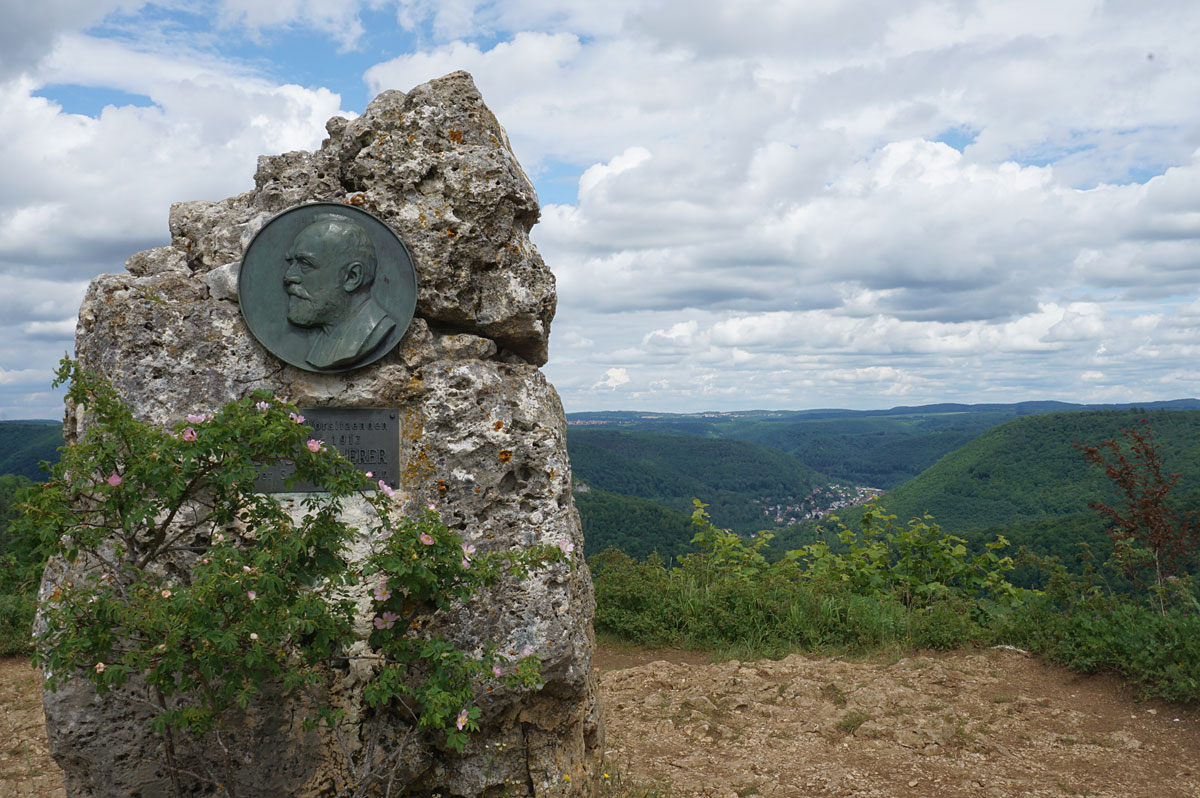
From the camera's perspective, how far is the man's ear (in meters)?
4.13

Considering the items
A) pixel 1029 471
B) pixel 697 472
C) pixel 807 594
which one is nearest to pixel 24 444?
pixel 807 594

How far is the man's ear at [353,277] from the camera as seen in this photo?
4.13m

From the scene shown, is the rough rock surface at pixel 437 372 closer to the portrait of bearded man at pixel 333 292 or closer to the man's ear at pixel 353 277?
the portrait of bearded man at pixel 333 292

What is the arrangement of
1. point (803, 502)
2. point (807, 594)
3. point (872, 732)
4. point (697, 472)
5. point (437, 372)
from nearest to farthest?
point (437, 372) < point (872, 732) < point (807, 594) < point (803, 502) < point (697, 472)

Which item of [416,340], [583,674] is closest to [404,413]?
[416,340]

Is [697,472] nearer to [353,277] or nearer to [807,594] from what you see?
[807,594]

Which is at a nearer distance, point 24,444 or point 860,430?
point 24,444

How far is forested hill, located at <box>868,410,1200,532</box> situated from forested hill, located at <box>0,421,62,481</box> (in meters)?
29.9

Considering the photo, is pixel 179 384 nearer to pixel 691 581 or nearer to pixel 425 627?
pixel 425 627

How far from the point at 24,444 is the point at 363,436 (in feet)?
117

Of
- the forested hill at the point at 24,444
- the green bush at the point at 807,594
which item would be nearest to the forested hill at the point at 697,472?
the forested hill at the point at 24,444

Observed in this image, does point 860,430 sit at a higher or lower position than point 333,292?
lower

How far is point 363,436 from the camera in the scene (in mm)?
4141

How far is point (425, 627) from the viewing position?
4.05m
